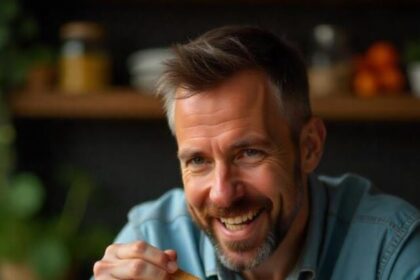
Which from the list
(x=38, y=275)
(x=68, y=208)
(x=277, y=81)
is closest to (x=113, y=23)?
(x=68, y=208)

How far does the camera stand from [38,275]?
2.39m

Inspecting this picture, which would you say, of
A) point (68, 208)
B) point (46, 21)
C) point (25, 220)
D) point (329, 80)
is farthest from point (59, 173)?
point (329, 80)

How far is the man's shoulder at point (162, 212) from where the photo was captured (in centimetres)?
157

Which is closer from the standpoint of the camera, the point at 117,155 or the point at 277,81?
the point at 277,81

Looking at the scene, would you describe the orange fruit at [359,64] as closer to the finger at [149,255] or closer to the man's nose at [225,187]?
the man's nose at [225,187]

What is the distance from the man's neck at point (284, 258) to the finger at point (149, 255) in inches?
10.4

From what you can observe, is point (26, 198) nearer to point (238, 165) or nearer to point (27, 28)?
point (27, 28)

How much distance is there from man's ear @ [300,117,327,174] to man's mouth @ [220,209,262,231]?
0.60 feet

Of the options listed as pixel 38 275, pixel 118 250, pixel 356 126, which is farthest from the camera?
pixel 356 126

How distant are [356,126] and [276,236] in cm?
138

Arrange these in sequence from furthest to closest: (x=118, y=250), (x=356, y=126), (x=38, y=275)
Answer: (x=356, y=126) → (x=38, y=275) → (x=118, y=250)

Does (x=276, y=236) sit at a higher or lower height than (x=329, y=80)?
lower

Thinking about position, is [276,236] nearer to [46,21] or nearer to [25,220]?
[25,220]

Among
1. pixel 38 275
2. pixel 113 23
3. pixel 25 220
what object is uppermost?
pixel 113 23
